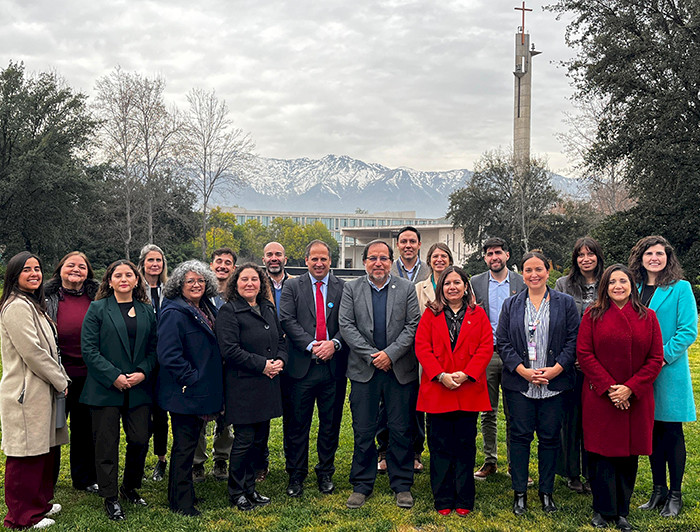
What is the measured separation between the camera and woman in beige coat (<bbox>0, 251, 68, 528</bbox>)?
4.32m

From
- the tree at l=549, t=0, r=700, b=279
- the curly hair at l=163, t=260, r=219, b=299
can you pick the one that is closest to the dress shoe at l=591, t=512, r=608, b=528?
the curly hair at l=163, t=260, r=219, b=299

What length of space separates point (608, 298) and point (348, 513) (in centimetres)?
276

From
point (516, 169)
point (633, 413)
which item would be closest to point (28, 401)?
point (633, 413)

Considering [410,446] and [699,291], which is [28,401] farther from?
[699,291]

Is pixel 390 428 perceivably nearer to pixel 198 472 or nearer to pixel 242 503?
pixel 242 503

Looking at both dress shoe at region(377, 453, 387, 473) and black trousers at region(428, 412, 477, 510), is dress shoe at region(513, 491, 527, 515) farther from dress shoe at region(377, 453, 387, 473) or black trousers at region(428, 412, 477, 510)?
dress shoe at region(377, 453, 387, 473)

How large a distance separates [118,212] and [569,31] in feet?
83.0

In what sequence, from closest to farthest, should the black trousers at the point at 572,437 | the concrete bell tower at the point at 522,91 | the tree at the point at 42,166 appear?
the black trousers at the point at 572,437
the tree at the point at 42,166
the concrete bell tower at the point at 522,91

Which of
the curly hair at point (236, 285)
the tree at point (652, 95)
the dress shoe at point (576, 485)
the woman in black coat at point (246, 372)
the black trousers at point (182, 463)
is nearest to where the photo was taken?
the black trousers at point (182, 463)

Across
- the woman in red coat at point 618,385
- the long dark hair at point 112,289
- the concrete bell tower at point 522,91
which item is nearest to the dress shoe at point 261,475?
the long dark hair at point 112,289

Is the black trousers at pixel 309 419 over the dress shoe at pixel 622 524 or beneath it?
over

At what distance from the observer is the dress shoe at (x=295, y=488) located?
5.19 metres

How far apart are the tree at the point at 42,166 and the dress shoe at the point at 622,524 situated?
90.3ft

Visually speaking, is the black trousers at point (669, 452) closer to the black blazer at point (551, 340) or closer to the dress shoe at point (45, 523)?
the black blazer at point (551, 340)
